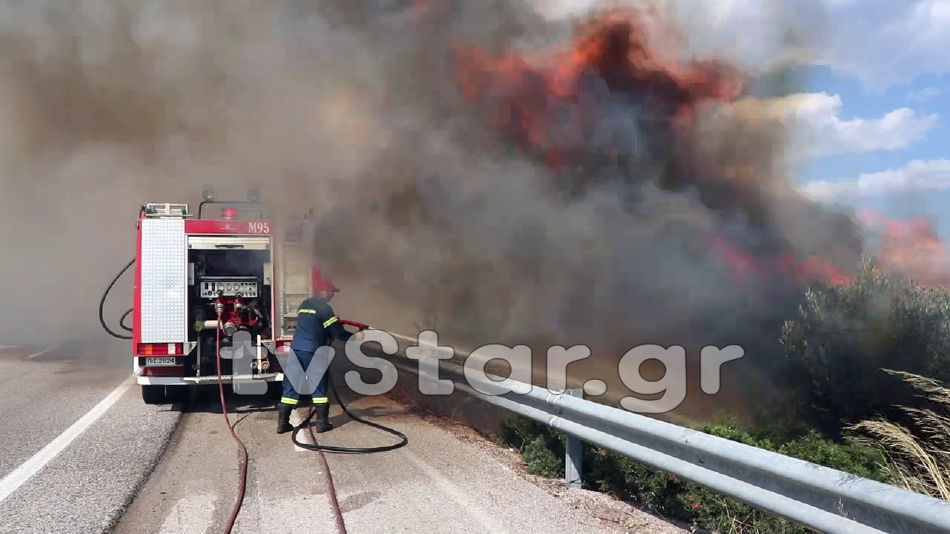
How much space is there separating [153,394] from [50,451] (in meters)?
2.31

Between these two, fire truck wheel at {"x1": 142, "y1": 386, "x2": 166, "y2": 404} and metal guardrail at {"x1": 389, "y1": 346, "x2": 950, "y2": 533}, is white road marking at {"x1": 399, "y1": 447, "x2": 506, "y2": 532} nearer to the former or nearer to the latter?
metal guardrail at {"x1": 389, "y1": 346, "x2": 950, "y2": 533}

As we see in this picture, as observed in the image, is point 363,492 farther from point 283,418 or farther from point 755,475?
point 755,475

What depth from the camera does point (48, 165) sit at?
16.7 m

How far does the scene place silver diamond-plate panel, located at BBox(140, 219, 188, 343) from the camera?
822cm

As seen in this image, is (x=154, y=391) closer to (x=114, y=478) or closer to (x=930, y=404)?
(x=114, y=478)

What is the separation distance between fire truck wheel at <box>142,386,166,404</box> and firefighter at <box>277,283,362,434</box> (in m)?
2.07

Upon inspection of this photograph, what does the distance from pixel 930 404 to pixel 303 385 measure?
5.73 m

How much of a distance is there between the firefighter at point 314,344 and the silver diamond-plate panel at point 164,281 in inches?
73.0

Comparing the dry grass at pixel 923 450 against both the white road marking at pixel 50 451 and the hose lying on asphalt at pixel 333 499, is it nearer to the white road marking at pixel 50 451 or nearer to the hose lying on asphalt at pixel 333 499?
the hose lying on asphalt at pixel 333 499

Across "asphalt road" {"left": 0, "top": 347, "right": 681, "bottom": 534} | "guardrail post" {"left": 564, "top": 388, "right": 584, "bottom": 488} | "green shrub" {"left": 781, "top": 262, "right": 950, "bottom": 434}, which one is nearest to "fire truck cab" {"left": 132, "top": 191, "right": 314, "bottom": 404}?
"asphalt road" {"left": 0, "top": 347, "right": 681, "bottom": 534}

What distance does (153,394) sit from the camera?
27.8 ft

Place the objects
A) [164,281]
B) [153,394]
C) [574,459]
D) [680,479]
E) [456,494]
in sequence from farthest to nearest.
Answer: [153,394] → [164,281] → [574,459] → [456,494] → [680,479]

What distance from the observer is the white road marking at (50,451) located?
204 inches

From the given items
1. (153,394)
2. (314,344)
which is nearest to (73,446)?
(153,394)
